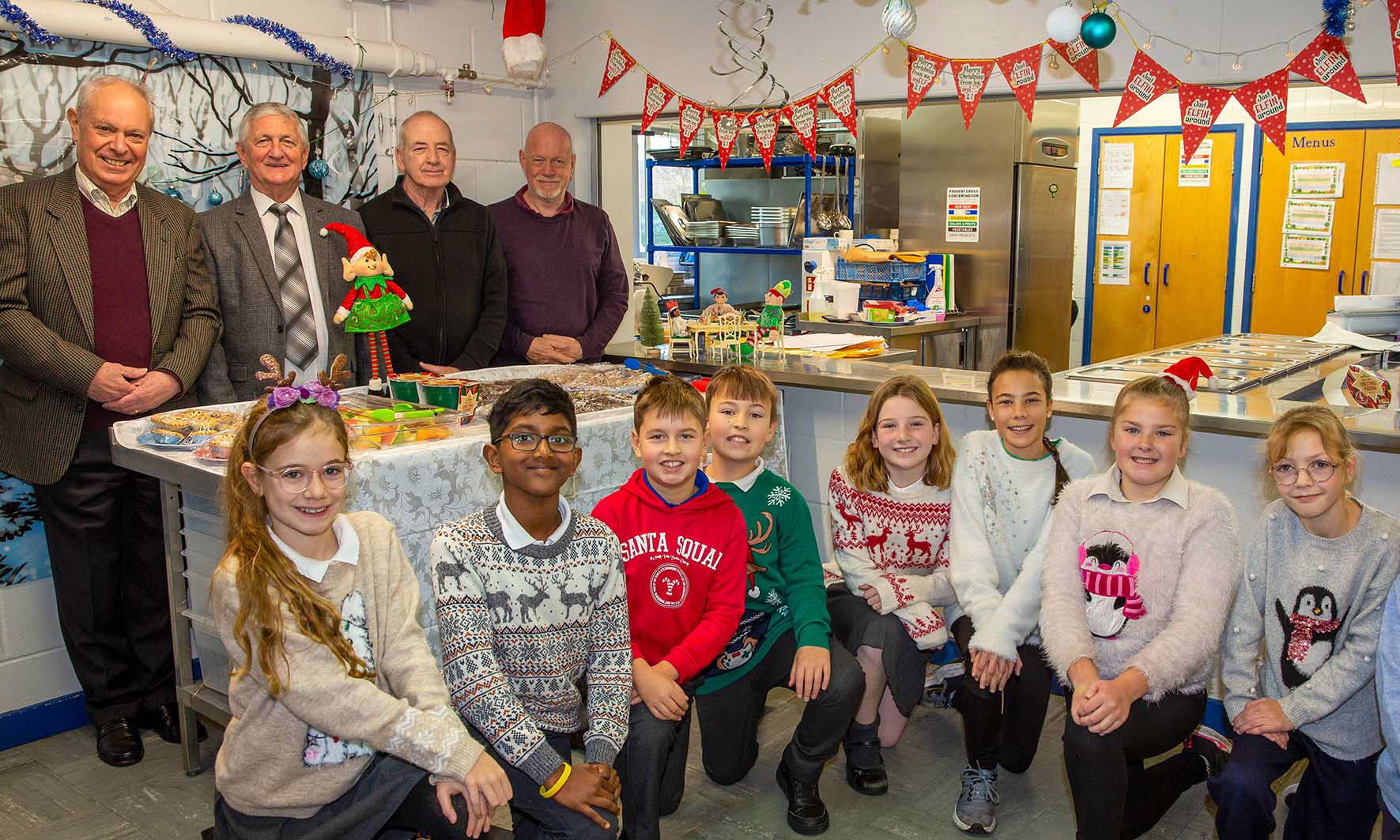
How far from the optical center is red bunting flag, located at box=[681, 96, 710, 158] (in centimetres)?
496

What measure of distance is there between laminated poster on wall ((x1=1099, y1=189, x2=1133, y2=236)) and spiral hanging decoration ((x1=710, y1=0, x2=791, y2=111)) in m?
3.20

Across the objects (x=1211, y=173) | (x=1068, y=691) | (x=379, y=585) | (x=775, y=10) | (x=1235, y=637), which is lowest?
(x=1068, y=691)

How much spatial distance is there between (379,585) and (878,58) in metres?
3.22

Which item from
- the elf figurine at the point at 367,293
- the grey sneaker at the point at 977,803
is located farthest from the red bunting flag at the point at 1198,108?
the elf figurine at the point at 367,293

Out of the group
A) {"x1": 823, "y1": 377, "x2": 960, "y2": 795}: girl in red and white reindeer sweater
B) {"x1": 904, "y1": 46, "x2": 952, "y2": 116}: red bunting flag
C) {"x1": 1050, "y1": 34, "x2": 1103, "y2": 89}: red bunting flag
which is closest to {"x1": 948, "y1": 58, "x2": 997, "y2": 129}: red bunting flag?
{"x1": 904, "y1": 46, "x2": 952, "y2": 116}: red bunting flag

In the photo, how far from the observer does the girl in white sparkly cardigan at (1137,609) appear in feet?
7.52

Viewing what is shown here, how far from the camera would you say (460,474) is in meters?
2.73

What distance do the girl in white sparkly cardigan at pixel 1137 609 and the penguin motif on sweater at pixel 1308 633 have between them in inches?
5.0

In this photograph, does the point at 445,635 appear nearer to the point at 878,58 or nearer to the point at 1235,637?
the point at 1235,637

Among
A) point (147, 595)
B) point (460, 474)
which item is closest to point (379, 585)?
point (460, 474)

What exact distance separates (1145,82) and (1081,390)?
1332 millimetres

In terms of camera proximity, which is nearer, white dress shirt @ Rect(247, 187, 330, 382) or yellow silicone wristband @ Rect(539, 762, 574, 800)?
yellow silicone wristband @ Rect(539, 762, 574, 800)

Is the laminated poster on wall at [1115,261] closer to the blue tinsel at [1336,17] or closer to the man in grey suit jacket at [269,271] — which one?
the blue tinsel at [1336,17]

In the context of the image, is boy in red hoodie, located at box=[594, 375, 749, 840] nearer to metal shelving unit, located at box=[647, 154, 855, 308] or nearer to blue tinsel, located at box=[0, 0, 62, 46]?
blue tinsel, located at box=[0, 0, 62, 46]
